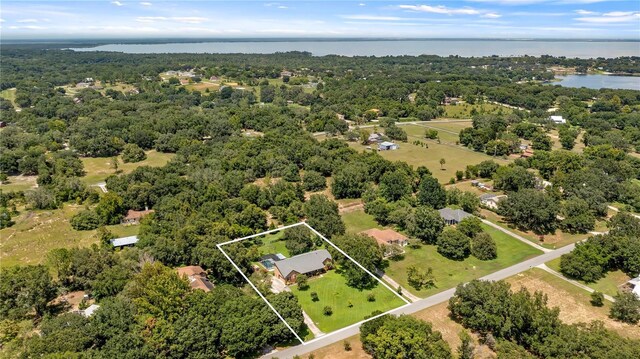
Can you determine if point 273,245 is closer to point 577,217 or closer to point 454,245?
point 454,245

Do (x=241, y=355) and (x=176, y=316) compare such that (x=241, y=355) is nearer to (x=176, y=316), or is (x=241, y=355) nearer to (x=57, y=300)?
(x=176, y=316)

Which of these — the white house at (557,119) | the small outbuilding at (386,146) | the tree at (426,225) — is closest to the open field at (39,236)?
the tree at (426,225)

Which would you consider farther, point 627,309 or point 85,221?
point 85,221

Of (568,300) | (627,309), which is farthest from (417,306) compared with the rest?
(627,309)

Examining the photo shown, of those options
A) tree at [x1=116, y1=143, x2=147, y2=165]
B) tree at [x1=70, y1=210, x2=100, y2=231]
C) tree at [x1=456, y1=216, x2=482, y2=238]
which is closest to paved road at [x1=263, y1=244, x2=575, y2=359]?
tree at [x1=456, y1=216, x2=482, y2=238]

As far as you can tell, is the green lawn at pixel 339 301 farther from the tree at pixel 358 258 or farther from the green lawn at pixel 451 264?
the green lawn at pixel 451 264

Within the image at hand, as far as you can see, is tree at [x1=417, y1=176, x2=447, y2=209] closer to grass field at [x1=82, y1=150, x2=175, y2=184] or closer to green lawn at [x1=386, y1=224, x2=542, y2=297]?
green lawn at [x1=386, y1=224, x2=542, y2=297]
